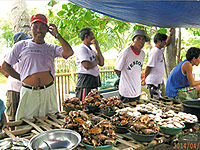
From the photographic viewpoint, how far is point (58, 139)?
1.25 meters

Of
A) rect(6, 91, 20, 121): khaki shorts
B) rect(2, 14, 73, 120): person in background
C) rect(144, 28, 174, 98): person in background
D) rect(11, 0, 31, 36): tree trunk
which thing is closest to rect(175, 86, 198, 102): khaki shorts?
rect(144, 28, 174, 98): person in background

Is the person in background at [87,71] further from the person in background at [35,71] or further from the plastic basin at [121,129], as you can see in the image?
the plastic basin at [121,129]

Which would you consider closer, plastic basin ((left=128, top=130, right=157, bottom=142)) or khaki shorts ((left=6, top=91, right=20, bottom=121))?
plastic basin ((left=128, top=130, right=157, bottom=142))

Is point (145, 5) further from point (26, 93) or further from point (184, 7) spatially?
point (26, 93)

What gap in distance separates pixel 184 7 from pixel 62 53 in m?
1.67

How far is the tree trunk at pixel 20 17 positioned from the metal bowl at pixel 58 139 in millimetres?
Answer: 2656

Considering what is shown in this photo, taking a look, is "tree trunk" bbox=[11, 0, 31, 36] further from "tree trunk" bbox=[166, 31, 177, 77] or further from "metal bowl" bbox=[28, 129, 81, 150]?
"tree trunk" bbox=[166, 31, 177, 77]

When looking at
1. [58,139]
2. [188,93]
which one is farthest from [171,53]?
[58,139]

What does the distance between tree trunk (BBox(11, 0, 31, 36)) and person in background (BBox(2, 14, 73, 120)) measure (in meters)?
1.32

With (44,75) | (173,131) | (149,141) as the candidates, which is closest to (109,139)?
(149,141)

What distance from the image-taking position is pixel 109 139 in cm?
111

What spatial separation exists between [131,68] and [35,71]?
1.58m

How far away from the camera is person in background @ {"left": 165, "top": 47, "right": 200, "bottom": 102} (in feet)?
8.92

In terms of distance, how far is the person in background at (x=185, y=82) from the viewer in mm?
2719
